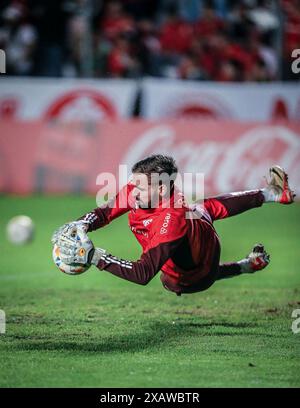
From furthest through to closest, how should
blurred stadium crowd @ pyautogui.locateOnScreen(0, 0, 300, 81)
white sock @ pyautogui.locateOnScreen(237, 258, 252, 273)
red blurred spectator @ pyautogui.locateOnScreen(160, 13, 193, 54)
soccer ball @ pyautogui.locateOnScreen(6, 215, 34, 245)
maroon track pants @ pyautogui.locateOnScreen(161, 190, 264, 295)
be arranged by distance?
1. red blurred spectator @ pyautogui.locateOnScreen(160, 13, 193, 54)
2. blurred stadium crowd @ pyautogui.locateOnScreen(0, 0, 300, 81)
3. soccer ball @ pyautogui.locateOnScreen(6, 215, 34, 245)
4. white sock @ pyautogui.locateOnScreen(237, 258, 252, 273)
5. maroon track pants @ pyautogui.locateOnScreen(161, 190, 264, 295)

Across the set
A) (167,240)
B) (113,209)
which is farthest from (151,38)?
(167,240)

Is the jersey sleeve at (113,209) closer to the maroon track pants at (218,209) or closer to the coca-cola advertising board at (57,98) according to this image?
the maroon track pants at (218,209)

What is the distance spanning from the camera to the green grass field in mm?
7195

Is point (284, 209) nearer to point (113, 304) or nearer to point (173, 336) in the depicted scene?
point (113, 304)

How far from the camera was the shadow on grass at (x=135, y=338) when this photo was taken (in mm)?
8156

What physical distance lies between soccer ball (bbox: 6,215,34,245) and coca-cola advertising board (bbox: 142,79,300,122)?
6.62m

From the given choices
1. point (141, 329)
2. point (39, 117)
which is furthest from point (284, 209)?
point (141, 329)

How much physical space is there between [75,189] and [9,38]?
4033 millimetres

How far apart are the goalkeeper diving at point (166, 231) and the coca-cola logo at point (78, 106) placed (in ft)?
36.3

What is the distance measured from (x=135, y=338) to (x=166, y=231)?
126 cm

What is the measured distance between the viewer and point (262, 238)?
1527cm

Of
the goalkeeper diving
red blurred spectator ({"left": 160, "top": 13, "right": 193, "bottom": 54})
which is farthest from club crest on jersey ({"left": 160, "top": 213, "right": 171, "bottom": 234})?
red blurred spectator ({"left": 160, "top": 13, "right": 193, "bottom": 54})

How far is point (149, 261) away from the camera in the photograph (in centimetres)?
780

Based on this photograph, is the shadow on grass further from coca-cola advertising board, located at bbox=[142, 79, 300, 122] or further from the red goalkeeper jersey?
coca-cola advertising board, located at bbox=[142, 79, 300, 122]
